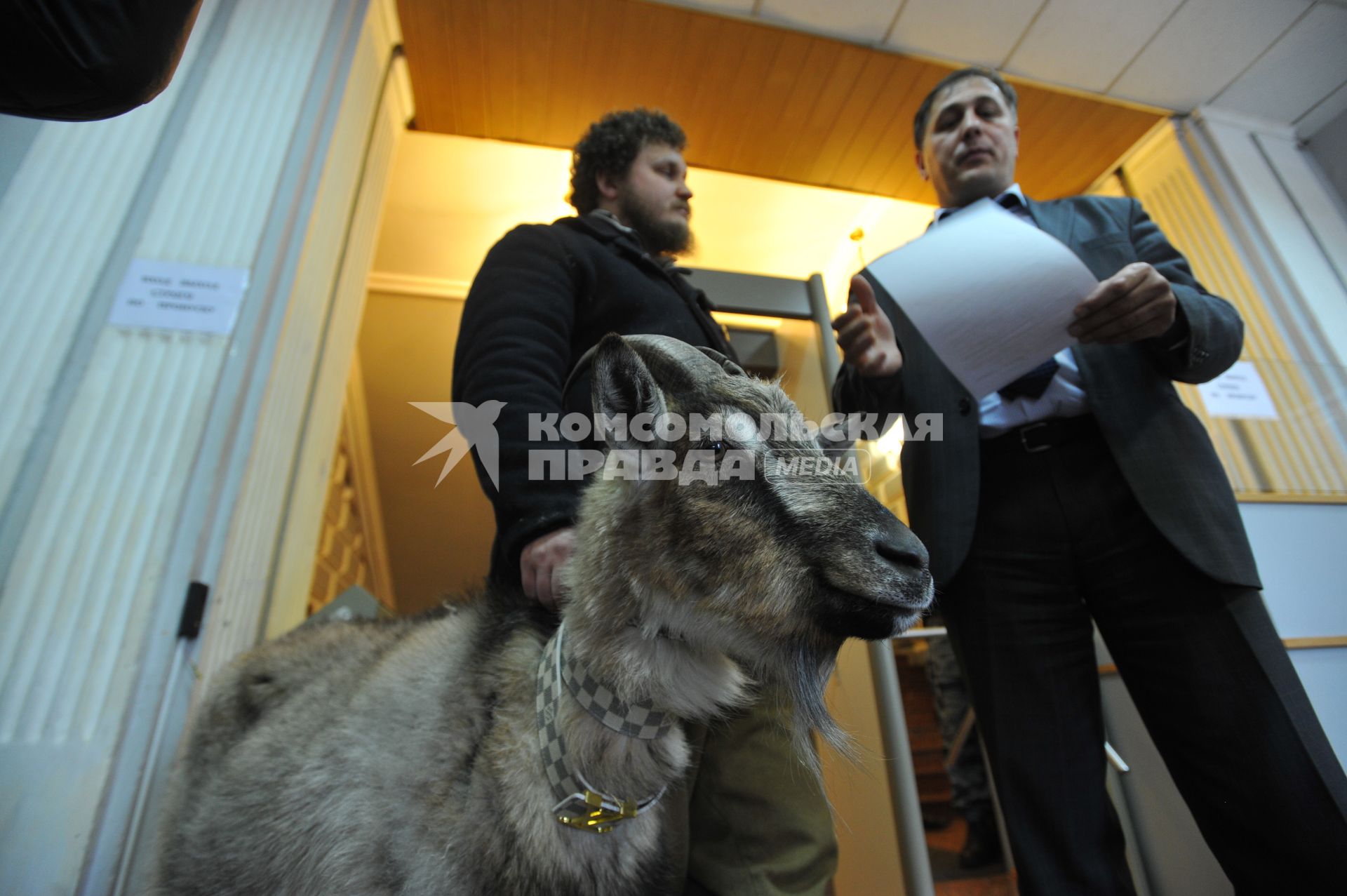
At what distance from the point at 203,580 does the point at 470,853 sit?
1.40m

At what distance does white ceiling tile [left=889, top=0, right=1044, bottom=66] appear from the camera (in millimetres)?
3135

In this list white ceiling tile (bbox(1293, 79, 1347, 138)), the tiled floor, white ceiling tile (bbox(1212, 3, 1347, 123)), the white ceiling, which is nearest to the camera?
the tiled floor

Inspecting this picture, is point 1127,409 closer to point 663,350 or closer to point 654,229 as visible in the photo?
point 663,350

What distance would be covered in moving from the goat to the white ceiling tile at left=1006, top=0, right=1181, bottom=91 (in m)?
3.44

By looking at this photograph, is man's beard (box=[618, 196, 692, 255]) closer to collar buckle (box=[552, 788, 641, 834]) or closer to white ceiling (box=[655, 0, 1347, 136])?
collar buckle (box=[552, 788, 641, 834])

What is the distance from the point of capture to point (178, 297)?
2.05m

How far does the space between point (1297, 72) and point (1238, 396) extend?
9.19ft

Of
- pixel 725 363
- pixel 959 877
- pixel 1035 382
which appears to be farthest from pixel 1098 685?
pixel 959 877

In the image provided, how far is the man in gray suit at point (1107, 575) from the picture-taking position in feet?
3.85

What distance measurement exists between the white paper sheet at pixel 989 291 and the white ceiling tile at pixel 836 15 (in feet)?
7.54

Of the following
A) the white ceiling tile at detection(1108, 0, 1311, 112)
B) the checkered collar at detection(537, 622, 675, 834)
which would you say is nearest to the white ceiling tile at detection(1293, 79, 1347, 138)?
the white ceiling tile at detection(1108, 0, 1311, 112)

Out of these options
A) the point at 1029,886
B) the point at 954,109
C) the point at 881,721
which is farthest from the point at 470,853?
the point at 954,109

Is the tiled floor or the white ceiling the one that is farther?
the white ceiling

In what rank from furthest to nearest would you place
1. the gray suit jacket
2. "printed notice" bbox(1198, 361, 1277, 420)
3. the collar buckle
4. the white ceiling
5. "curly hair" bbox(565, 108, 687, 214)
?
the white ceiling → "printed notice" bbox(1198, 361, 1277, 420) → "curly hair" bbox(565, 108, 687, 214) → the gray suit jacket → the collar buckle
